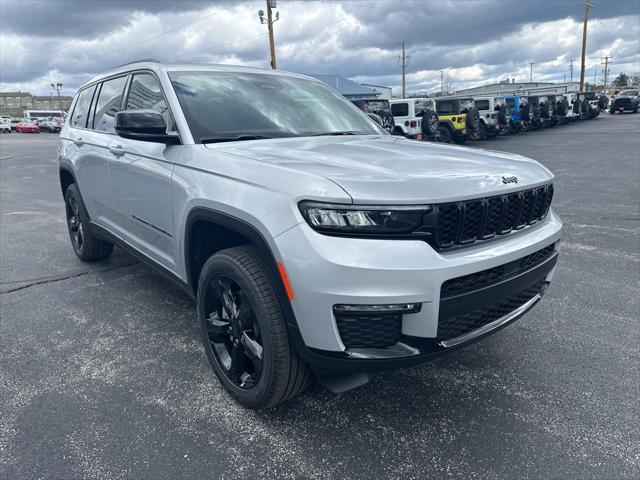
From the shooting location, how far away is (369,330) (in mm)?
2066

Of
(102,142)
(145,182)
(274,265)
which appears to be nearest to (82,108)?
(102,142)

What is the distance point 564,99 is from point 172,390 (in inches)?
1241

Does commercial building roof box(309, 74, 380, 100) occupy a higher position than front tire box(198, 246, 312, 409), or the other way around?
commercial building roof box(309, 74, 380, 100)

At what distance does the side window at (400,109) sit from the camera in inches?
725

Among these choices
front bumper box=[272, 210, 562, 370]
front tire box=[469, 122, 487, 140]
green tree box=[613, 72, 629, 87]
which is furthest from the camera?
green tree box=[613, 72, 629, 87]

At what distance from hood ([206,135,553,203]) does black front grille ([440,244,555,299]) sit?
35cm

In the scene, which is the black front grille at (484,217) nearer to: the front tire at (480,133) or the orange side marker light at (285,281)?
the orange side marker light at (285,281)

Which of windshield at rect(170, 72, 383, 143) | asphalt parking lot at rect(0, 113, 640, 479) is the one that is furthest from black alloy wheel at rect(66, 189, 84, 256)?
windshield at rect(170, 72, 383, 143)

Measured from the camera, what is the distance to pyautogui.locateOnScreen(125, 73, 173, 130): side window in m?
3.17

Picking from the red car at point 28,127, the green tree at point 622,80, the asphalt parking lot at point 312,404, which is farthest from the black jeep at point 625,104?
the green tree at point 622,80

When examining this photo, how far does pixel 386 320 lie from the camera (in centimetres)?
205

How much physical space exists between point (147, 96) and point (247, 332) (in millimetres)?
1897

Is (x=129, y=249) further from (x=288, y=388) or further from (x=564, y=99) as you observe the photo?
(x=564, y=99)

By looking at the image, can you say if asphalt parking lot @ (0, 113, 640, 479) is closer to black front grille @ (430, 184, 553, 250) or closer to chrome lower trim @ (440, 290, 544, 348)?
chrome lower trim @ (440, 290, 544, 348)
